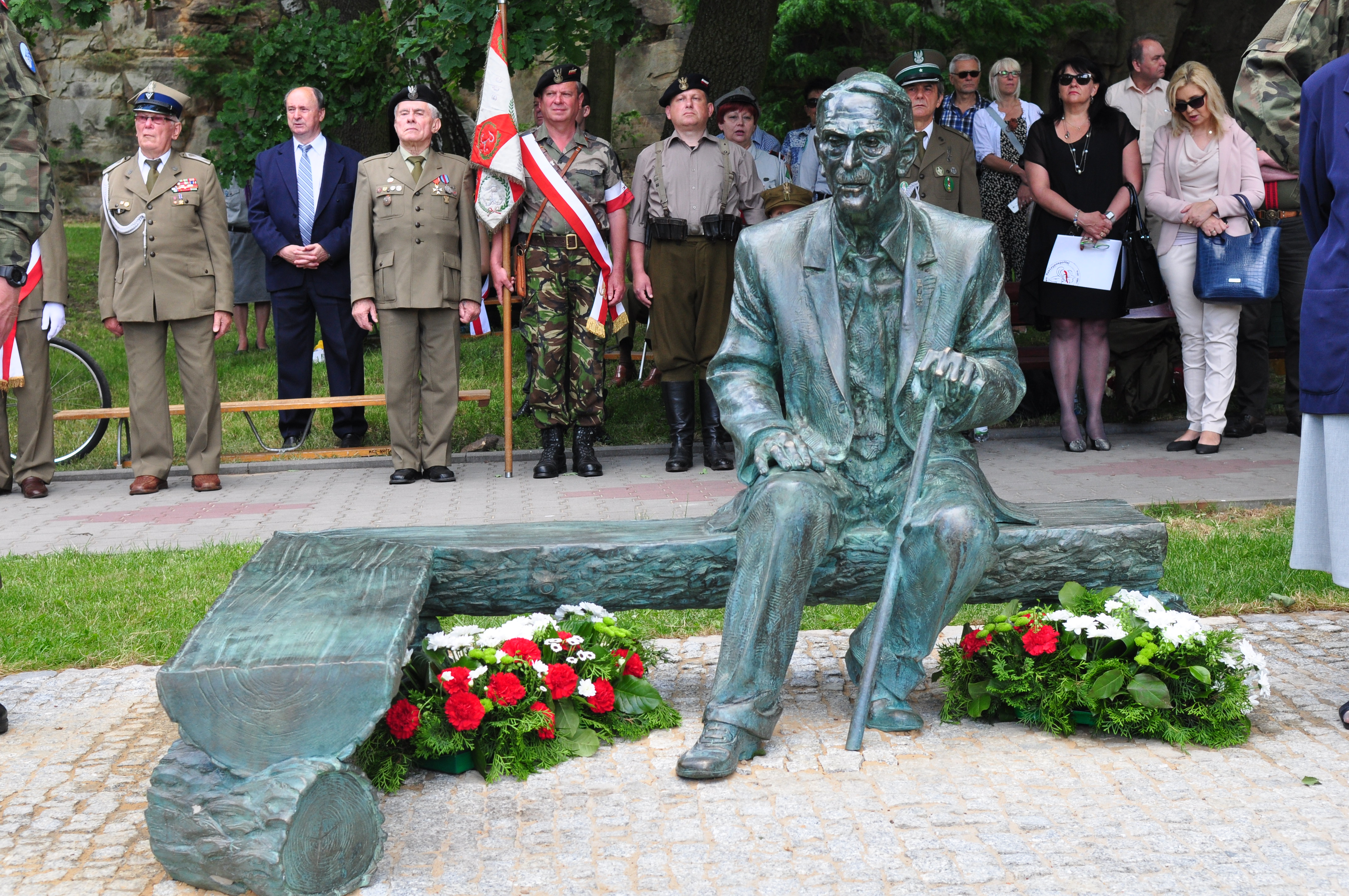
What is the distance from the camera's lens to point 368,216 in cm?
878

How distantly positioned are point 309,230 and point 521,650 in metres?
6.05

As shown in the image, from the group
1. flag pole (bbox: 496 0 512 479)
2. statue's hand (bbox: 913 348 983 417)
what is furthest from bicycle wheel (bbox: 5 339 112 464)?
statue's hand (bbox: 913 348 983 417)

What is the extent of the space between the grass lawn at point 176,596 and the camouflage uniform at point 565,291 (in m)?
2.51

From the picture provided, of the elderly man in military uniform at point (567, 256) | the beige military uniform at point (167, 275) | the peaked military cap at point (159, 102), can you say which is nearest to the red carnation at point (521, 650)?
the elderly man in military uniform at point (567, 256)

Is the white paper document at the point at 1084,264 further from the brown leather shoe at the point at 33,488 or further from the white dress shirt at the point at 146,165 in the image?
the brown leather shoe at the point at 33,488

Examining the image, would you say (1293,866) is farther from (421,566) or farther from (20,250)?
(20,250)

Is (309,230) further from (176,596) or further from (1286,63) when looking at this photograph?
(1286,63)

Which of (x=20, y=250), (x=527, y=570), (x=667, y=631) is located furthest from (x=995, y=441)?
(x=20, y=250)

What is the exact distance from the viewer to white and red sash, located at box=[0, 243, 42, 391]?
336 inches

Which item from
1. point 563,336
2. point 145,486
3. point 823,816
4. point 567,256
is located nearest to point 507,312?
point 563,336

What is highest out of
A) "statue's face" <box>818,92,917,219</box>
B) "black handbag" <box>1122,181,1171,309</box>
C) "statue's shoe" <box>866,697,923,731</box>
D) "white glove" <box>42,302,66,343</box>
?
"statue's face" <box>818,92,917,219</box>

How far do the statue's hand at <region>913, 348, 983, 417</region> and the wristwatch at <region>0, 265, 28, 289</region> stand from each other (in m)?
2.69

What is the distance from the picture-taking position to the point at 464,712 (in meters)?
3.99

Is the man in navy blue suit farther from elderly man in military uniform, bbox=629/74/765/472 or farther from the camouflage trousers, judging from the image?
elderly man in military uniform, bbox=629/74/765/472
